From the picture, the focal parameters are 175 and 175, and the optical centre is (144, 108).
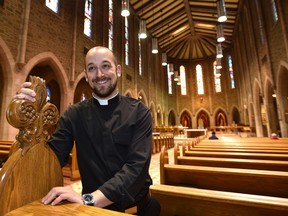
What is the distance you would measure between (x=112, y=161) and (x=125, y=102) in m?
0.41

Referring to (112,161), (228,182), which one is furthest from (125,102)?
(228,182)

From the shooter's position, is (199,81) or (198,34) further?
(199,81)

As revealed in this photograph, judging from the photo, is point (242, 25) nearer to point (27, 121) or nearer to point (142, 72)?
point (142, 72)

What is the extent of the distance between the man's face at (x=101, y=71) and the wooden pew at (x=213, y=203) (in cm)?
76

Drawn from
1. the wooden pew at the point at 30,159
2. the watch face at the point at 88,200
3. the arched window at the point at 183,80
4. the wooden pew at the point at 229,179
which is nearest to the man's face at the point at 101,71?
the wooden pew at the point at 30,159

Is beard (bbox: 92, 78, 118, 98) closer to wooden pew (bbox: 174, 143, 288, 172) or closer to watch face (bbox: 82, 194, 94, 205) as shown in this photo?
watch face (bbox: 82, 194, 94, 205)

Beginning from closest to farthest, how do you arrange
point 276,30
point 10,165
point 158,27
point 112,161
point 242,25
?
point 10,165 → point 112,161 → point 276,30 → point 242,25 → point 158,27

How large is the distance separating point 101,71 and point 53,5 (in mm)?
7215

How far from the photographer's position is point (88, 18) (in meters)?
8.43

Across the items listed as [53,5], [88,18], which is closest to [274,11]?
[88,18]

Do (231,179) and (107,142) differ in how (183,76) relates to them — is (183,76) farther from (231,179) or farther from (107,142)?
(107,142)

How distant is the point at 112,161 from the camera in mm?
1035

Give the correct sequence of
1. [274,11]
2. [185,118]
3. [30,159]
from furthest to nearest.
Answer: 1. [185,118]
2. [274,11]
3. [30,159]

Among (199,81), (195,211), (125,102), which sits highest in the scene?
(199,81)
